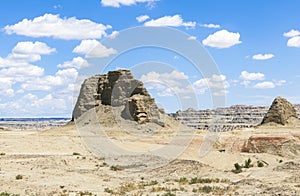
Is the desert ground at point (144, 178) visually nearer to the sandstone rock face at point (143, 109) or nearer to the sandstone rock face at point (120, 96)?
the sandstone rock face at point (143, 109)

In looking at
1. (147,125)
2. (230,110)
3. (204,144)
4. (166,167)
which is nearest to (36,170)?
(166,167)

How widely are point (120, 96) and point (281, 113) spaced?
31412 millimetres

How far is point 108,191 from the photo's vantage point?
18.3 meters

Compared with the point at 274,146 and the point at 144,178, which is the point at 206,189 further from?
the point at 274,146

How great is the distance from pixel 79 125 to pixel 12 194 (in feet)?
204

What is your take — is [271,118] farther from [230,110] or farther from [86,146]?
[230,110]

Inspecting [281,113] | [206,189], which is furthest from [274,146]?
[281,113]

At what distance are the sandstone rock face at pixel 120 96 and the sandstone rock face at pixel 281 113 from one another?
73.3ft

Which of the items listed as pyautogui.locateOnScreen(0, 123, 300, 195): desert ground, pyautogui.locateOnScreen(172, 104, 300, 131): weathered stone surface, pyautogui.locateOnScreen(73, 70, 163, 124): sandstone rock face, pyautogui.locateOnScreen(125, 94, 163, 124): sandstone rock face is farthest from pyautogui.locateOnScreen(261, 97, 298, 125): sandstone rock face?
pyautogui.locateOnScreen(0, 123, 300, 195): desert ground

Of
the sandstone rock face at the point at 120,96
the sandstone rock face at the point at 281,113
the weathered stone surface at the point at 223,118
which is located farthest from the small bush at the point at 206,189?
the weathered stone surface at the point at 223,118

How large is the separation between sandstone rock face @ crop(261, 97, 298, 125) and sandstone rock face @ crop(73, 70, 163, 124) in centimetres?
2235

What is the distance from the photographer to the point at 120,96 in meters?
83.9

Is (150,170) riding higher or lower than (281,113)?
lower

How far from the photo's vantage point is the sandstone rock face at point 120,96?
3022 inches
